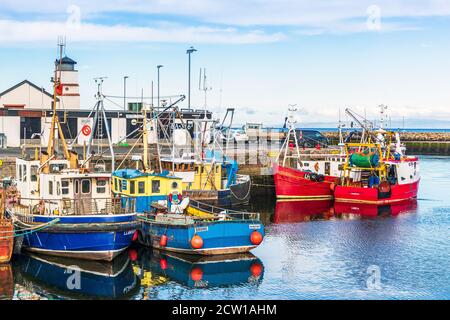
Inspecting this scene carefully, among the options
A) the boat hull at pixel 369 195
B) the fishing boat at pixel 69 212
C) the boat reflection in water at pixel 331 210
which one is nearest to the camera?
the fishing boat at pixel 69 212

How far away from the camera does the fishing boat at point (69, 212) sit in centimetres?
2752

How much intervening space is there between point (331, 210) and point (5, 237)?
24.0 meters

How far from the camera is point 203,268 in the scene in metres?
27.8

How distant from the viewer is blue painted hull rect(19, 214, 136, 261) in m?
27.4

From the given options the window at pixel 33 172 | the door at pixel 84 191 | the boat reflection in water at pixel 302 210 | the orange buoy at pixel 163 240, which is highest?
the window at pixel 33 172

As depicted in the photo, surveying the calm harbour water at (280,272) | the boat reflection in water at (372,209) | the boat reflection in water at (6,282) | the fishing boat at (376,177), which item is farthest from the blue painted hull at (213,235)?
the fishing boat at (376,177)

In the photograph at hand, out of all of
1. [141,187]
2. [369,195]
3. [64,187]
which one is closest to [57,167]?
[64,187]

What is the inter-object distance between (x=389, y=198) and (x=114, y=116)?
2679 centimetres

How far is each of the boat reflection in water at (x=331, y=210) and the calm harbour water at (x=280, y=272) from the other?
212 inches

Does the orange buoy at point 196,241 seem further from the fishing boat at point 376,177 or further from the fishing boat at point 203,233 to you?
the fishing boat at point 376,177

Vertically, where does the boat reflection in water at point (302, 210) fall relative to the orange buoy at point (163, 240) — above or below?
below

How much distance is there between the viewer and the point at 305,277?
26.8 meters
